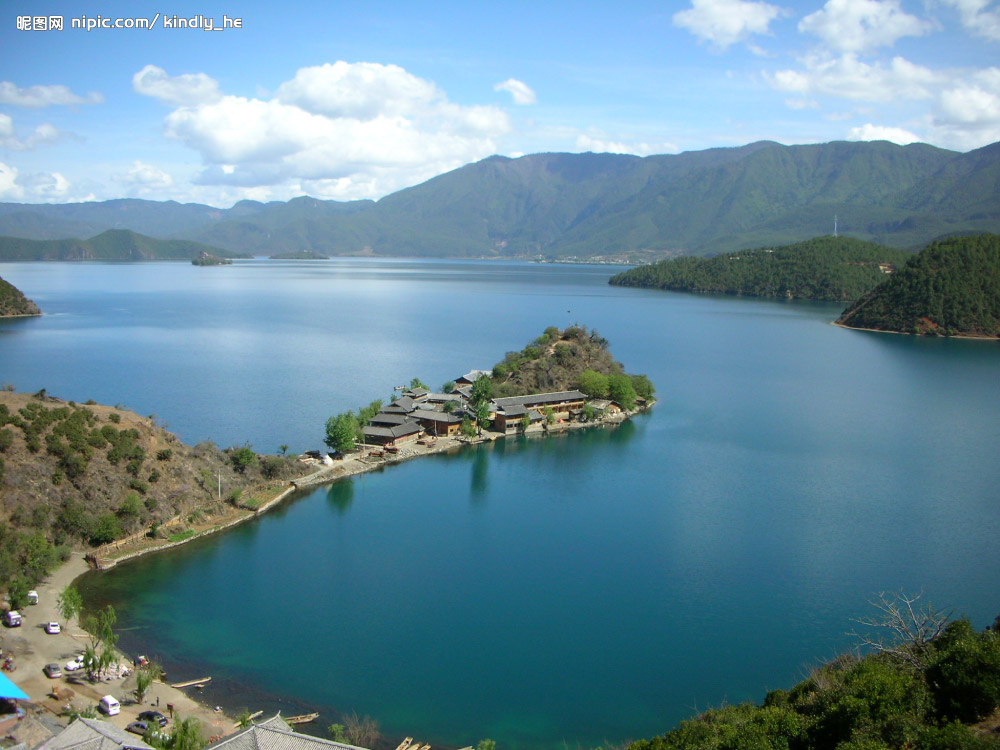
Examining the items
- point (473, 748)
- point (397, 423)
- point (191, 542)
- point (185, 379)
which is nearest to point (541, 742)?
point (473, 748)

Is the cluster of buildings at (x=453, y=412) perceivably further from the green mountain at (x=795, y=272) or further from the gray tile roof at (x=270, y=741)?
the green mountain at (x=795, y=272)

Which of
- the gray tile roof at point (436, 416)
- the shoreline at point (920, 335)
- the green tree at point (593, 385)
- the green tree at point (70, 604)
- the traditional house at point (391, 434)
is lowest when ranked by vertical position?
the green tree at point (70, 604)

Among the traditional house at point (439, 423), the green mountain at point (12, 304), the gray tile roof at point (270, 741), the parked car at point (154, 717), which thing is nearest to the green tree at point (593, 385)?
the traditional house at point (439, 423)

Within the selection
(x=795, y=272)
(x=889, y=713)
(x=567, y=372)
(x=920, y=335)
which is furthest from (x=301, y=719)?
(x=795, y=272)

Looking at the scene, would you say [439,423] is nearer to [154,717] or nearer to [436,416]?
[436,416]

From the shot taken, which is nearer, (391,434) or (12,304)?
(391,434)
